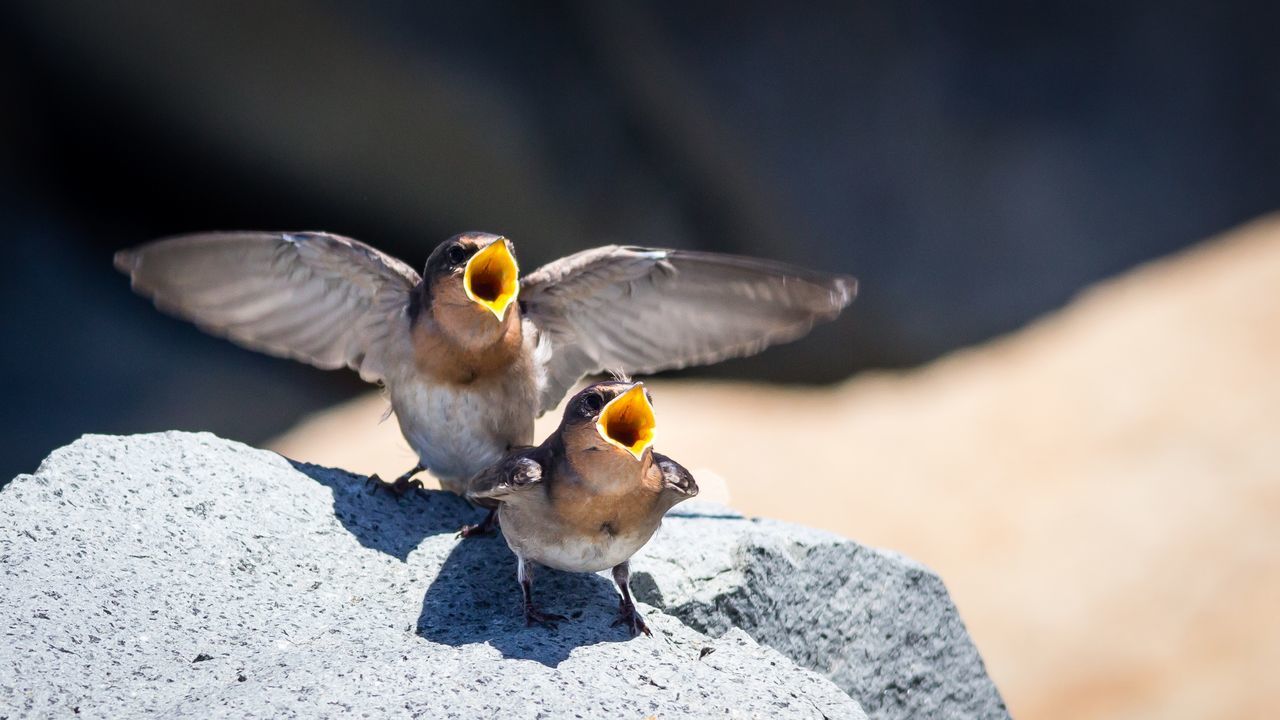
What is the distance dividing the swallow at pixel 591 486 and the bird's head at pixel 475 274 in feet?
2.11

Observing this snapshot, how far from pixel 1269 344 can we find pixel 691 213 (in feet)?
16.1

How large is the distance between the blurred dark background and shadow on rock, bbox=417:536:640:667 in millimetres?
7438

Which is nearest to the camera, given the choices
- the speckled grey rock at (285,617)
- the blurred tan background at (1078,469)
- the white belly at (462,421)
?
the speckled grey rock at (285,617)

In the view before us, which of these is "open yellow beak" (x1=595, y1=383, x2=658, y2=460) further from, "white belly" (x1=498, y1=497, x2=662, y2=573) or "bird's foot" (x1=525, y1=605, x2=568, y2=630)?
"bird's foot" (x1=525, y1=605, x2=568, y2=630)

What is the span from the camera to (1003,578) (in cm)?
816

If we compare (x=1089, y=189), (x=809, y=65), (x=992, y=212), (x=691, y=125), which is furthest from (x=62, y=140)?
(x=1089, y=189)

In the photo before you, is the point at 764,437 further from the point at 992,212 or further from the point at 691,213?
the point at 992,212

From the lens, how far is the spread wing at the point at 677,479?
351cm

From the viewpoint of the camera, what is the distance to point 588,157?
458 inches

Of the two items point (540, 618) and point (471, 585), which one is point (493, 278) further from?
point (540, 618)

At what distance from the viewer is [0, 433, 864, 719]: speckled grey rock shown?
3.15 metres

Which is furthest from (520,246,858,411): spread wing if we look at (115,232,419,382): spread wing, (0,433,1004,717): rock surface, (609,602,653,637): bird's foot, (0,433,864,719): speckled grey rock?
(609,602,653,637): bird's foot

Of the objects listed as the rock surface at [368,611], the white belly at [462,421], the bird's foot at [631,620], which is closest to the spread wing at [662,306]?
the white belly at [462,421]

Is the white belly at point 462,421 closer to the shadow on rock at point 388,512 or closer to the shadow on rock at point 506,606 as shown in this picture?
the shadow on rock at point 388,512
